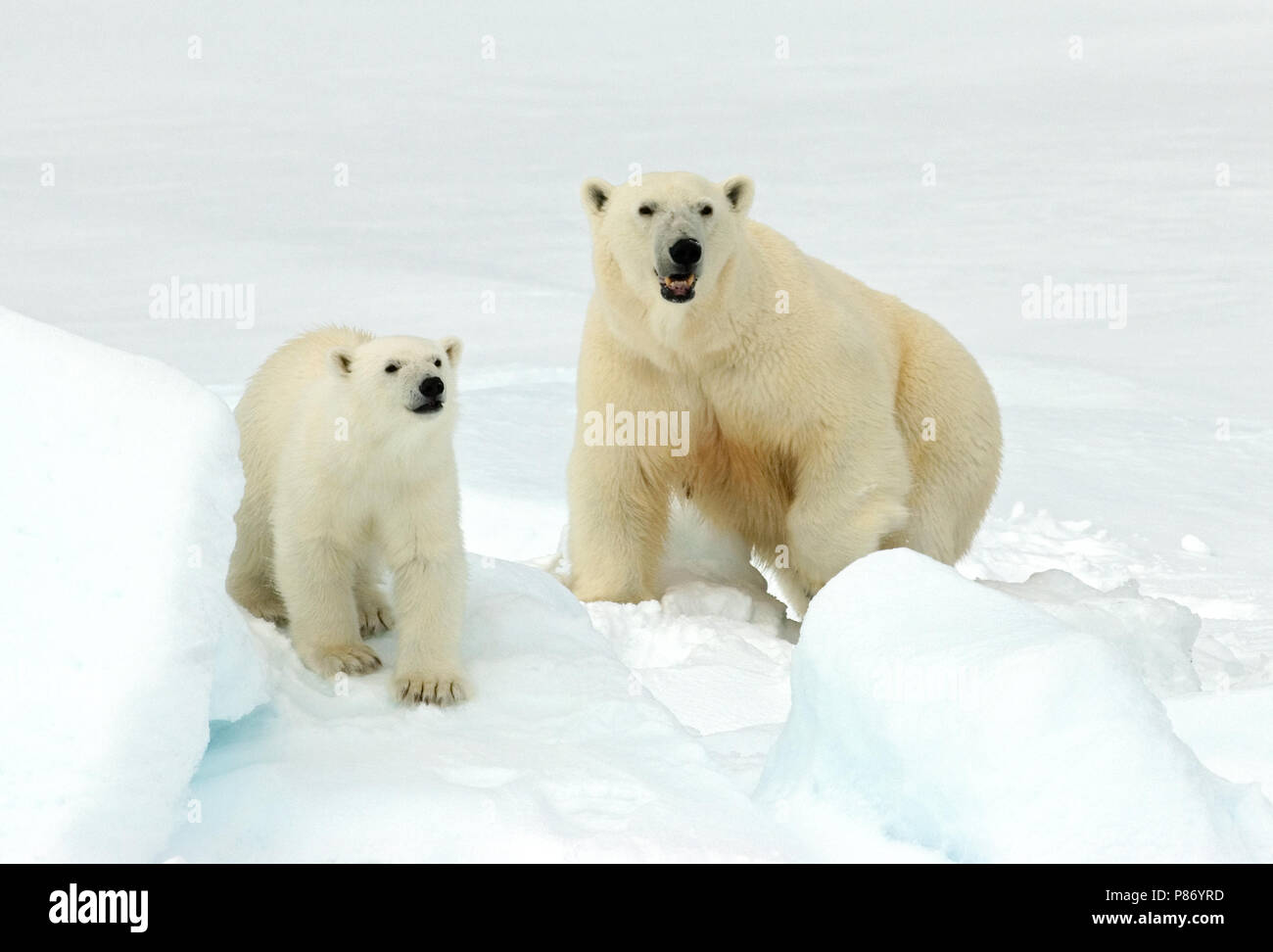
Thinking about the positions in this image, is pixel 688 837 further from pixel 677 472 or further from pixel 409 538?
pixel 677 472

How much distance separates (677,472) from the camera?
602 centimetres

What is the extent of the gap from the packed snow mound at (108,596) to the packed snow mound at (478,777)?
0.16 m

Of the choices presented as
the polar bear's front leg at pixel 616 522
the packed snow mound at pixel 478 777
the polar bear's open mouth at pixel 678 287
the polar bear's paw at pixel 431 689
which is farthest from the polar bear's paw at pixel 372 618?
the polar bear's front leg at pixel 616 522

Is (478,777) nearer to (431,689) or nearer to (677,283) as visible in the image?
(431,689)

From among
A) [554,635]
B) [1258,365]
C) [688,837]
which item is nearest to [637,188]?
[554,635]

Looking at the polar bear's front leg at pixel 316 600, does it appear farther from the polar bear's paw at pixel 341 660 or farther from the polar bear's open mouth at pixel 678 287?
the polar bear's open mouth at pixel 678 287

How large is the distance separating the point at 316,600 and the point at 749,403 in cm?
224

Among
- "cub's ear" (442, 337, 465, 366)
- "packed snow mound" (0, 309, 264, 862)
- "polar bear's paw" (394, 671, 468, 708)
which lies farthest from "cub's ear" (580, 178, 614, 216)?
"packed snow mound" (0, 309, 264, 862)

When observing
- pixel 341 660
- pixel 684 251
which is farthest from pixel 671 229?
pixel 341 660

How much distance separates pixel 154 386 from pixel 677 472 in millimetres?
3009

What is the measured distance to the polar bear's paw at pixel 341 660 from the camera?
12.6ft

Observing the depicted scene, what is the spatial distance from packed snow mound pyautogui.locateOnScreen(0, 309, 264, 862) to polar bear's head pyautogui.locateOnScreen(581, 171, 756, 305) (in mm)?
2316

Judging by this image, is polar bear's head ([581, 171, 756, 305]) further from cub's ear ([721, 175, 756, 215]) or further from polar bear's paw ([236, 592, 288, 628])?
polar bear's paw ([236, 592, 288, 628])

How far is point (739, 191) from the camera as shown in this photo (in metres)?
5.61
